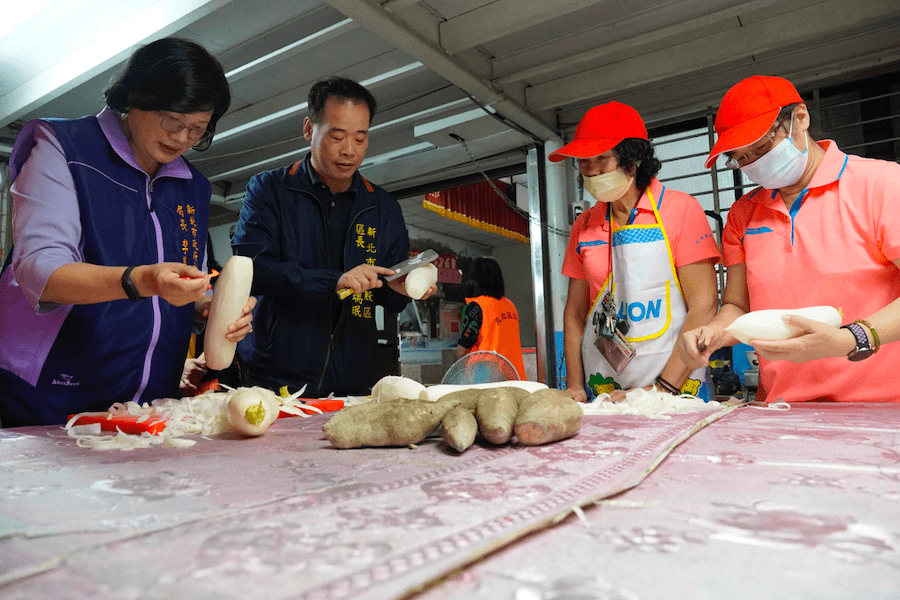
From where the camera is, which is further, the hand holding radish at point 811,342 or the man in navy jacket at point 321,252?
the man in navy jacket at point 321,252

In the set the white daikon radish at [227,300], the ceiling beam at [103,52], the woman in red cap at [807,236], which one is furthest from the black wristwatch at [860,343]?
the ceiling beam at [103,52]

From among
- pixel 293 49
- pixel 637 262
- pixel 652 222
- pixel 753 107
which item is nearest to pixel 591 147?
pixel 652 222

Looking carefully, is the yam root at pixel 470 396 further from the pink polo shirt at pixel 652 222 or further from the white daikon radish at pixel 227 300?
the pink polo shirt at pixel 652 222

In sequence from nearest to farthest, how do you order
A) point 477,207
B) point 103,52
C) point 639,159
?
1. point 639,159
2. point 103,52
3. point 477,207

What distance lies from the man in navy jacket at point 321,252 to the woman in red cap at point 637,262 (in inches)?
32.8

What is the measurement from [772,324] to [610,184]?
104 centimetres

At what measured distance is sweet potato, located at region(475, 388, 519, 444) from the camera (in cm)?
105

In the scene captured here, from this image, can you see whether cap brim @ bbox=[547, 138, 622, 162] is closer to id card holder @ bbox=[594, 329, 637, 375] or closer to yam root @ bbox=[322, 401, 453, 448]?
id card holder @ bbox=[594, 329, 637, 375]

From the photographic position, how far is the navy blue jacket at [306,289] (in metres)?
2.10

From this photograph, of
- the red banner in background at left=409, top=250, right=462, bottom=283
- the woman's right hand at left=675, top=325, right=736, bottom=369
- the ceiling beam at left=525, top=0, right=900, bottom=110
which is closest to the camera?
the woman's right hand at left=675, top=325, right=736, bottom=369

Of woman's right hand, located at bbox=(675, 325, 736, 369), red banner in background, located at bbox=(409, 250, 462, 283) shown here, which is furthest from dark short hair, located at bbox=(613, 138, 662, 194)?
red banner in background, located at bbox=(409, 250, 462, 283)

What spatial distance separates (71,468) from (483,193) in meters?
7.87

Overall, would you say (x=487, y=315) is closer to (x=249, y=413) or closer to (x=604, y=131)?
(x=604, y=131)

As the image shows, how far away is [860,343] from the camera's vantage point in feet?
4.84
